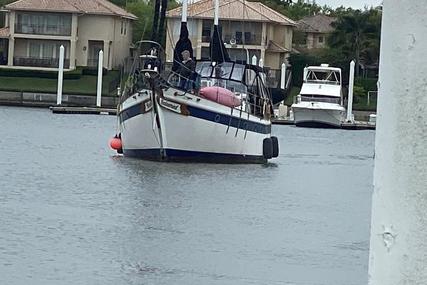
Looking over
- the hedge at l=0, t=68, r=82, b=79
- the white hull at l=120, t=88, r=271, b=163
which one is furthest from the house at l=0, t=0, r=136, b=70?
the white hull at l=120, t=88, r=271, b=163

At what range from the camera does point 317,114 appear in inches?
2899

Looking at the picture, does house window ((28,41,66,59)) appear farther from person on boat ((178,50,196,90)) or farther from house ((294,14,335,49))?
person on boat ((178,50,196,90))

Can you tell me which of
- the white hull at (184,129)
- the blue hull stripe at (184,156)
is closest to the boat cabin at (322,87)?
the blue hull stripe at (184,156)

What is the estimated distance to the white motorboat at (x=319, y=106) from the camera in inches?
2879

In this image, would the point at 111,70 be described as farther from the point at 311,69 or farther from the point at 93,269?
the point at 93,269

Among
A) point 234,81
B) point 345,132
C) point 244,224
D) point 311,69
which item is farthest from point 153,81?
point 311,69

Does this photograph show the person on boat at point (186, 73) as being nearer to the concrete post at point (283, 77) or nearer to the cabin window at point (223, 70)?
the cabin window at point (223, 70)

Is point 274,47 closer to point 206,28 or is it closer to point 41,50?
point 206,28

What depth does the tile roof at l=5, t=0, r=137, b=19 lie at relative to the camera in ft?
331

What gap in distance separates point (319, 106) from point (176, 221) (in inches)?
2142

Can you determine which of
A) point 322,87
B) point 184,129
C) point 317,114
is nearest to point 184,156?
point 184,129

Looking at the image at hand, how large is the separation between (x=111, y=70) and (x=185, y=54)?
68.5m

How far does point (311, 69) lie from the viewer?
258 ft

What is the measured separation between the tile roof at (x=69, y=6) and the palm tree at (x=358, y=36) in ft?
60.4
